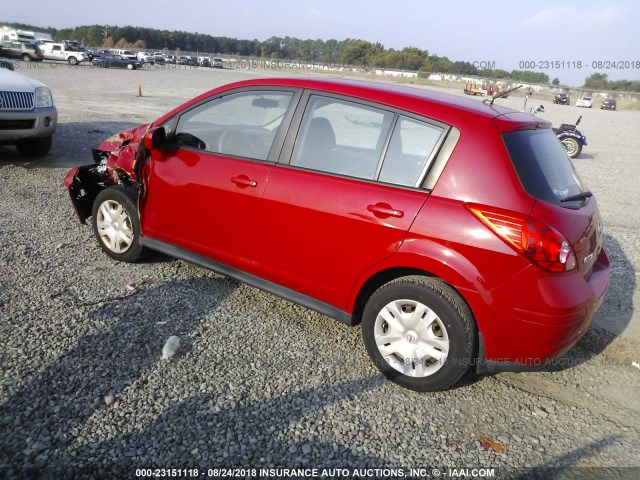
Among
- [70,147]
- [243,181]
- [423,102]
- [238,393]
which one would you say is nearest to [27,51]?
[70,147]

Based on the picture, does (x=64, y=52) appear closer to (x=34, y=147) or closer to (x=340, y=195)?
(x=34, y=147)

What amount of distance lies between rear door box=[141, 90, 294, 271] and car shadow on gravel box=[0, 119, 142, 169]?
4.65 meters

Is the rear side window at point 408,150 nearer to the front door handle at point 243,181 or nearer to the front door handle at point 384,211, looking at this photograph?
the front door handle at point 384,211

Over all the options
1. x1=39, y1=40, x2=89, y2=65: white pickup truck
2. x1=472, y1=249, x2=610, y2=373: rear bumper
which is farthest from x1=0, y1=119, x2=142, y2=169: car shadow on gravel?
x1=39, y1=40, x2=89, y2=65: white pickup truck

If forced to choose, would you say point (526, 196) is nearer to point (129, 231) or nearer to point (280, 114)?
point (280, 114)

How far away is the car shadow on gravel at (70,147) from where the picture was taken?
798 centimetres

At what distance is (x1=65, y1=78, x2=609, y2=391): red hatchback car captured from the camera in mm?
2789

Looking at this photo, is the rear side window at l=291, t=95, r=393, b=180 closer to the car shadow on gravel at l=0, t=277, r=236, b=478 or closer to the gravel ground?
the gravel ground

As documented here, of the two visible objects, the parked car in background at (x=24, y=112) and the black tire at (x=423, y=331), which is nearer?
the black tire at (x=423, y=331)

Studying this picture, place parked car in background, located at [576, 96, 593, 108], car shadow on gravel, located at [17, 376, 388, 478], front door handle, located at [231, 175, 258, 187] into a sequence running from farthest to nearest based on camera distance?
parked car in background, located at [576, 96, 593, 108] → front door handle, located at [231, 175, 258, 187] → car shadow on gravel, located at [17, 376, 388, 478]

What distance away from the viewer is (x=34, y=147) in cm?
812

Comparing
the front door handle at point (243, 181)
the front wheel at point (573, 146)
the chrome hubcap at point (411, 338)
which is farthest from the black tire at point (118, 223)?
the front wheel at point (573, 146)

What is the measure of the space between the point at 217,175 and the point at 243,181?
26cm

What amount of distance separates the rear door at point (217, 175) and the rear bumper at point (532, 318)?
170 cm
